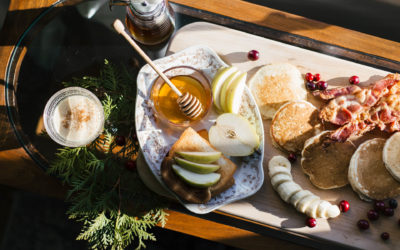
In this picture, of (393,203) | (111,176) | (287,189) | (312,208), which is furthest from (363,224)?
(111,176)

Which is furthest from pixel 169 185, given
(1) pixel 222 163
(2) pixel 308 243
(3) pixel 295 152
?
(2) pixel 308 243

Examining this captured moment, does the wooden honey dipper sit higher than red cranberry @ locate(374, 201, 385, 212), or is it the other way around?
the wooden honey dipper

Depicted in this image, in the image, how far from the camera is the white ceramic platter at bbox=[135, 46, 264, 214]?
5.02 feet

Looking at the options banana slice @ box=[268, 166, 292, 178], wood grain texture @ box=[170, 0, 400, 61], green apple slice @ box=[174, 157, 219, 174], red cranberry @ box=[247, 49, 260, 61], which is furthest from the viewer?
wood grain texture @ box=[170, 0, 400, 61]

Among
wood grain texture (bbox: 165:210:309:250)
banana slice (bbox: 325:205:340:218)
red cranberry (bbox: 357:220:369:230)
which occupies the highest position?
banana slice (bbox: 325:205:340:218)

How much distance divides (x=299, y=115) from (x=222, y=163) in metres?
0.42

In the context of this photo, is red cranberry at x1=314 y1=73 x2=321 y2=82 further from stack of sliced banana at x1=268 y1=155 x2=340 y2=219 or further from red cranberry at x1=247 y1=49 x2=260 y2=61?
stack of sliced banana at x1=268 y1=155 x2=340 y2=219

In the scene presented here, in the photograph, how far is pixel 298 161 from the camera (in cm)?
161

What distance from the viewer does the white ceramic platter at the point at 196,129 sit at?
1529 mm

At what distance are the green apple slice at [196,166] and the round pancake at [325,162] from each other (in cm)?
43

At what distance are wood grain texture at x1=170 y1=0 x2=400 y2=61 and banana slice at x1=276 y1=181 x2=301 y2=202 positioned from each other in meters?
0.76

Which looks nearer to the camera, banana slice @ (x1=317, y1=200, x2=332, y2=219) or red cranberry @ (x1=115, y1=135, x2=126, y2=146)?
banana slice @ (x1=317, y1=200, x2=332, y2=219)

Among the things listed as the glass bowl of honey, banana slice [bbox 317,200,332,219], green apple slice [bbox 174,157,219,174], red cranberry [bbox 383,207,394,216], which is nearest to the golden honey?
the glass bowl of honey

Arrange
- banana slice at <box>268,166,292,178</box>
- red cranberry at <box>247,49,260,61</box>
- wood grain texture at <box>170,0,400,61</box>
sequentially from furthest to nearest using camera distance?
wood grain texture at <box>170,0,400,61</box> < red cranberry at <box>247,49,260,61</box> < banana slice at <box>268,166,292,178</box>
